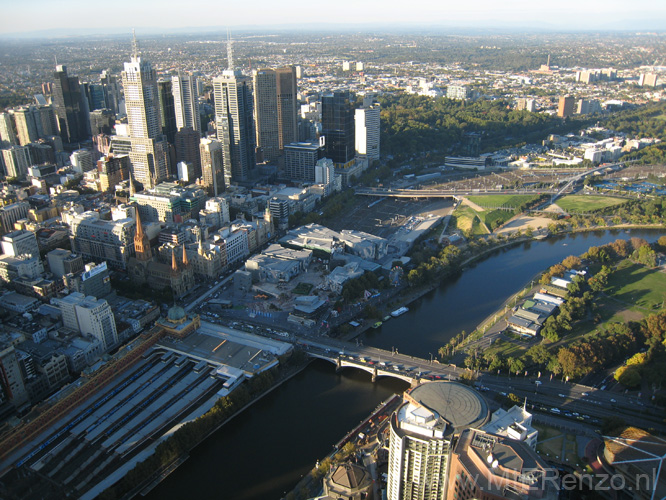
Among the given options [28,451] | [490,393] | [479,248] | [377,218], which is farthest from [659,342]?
[28,451]

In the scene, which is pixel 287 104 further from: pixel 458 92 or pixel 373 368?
pixel 458 92

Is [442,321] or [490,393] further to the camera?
[442,321]

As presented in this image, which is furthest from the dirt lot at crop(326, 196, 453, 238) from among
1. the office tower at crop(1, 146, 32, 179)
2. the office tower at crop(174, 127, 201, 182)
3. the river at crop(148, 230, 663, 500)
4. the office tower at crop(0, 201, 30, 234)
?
the office tower at crop(1, 146, 32, 179)

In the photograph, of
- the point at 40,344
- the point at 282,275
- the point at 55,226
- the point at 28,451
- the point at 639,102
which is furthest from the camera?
the point at 639,102

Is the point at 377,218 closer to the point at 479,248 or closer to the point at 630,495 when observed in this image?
the point at 479,248

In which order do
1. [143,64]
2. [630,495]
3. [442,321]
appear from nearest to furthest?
[630,495], [442,321], [143,64]

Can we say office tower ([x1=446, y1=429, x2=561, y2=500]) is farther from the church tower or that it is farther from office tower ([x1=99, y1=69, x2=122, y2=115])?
office tower ([x1=99, y1=69, x2=122, y2=115])

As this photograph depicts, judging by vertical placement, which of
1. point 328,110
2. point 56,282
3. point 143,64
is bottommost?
point 56,282
